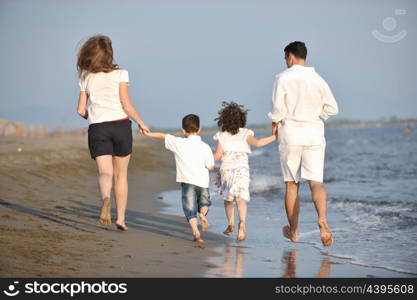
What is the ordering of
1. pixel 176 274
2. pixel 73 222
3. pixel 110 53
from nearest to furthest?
pixel 176 274 < pixel 110 53 < pixel 73 222

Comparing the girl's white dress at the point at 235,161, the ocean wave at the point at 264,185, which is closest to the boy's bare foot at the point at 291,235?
the girl's white dress at the point at 235,161

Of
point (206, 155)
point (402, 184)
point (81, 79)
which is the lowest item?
point (402, 184)

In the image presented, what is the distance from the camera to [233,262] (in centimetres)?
644

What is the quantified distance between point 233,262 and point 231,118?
6.60 feet

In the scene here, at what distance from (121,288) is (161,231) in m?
3.20

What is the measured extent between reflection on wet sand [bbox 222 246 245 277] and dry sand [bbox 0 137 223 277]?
18 centimetres

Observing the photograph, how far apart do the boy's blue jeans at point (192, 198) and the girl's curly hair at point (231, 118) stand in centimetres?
82

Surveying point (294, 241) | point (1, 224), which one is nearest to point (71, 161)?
point (1, 224)

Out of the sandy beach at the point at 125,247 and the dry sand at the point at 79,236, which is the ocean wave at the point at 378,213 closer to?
the sandy beach at the point at 125,247

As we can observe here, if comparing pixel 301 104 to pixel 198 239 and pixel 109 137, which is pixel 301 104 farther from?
pixel 109 137

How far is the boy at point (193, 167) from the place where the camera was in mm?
7477

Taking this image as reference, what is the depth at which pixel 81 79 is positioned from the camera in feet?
24.2

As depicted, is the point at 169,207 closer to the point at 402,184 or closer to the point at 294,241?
the point at 294,241

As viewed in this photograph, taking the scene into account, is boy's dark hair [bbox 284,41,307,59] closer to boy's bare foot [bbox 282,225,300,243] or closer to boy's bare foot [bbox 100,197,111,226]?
boy's bare foot [bbox 282,225,300,243]
